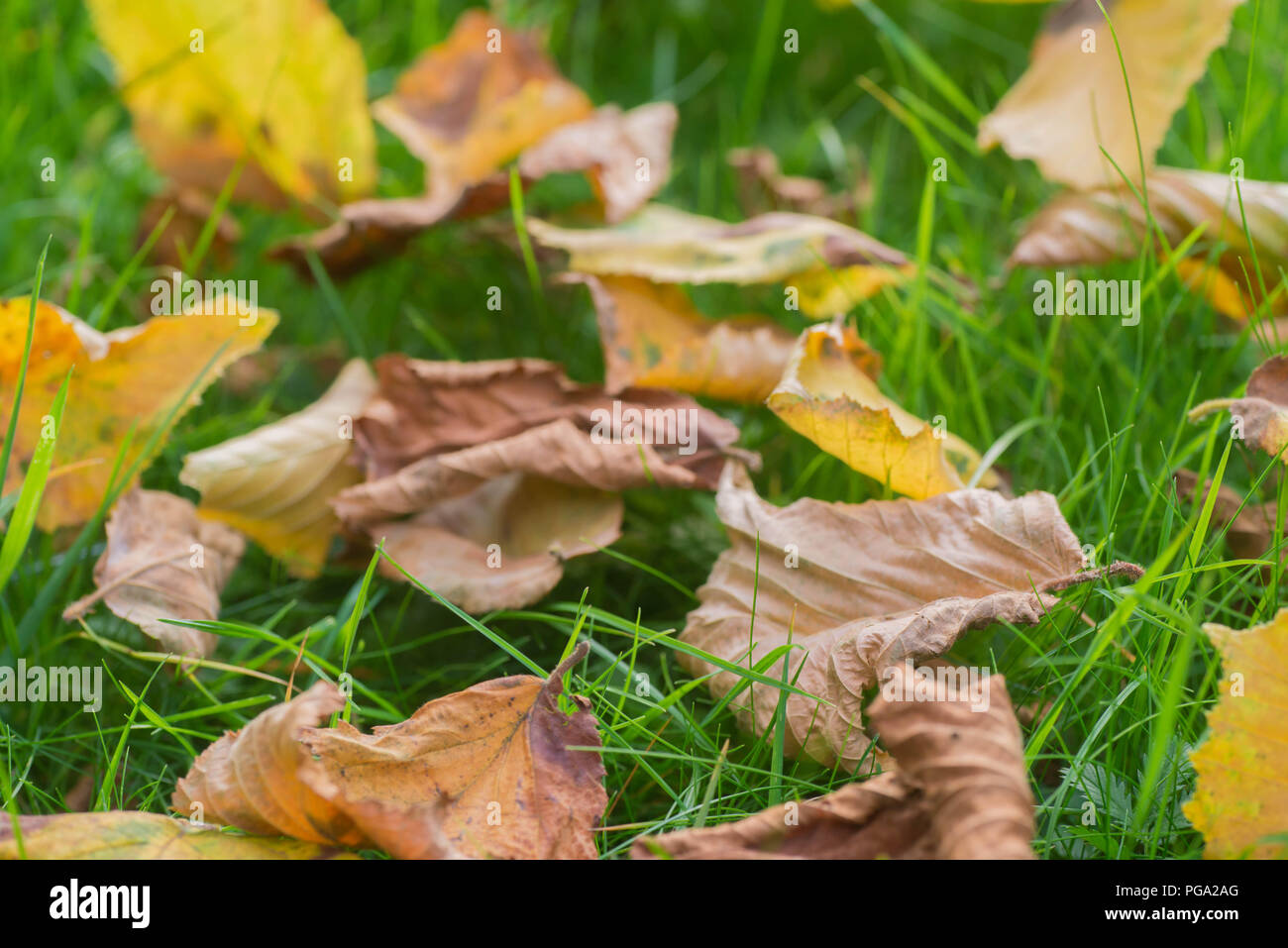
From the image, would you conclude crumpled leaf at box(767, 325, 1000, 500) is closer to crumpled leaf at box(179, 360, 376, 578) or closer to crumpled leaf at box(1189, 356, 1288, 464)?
crumpled leaf at box(1189, 356, 1288, 464)

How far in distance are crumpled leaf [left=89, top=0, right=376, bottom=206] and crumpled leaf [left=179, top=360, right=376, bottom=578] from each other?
724mm

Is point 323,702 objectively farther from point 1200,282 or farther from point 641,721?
point 1200,282

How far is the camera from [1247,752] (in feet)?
3.30

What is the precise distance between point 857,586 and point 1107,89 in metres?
0.95

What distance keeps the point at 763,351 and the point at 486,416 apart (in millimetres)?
417

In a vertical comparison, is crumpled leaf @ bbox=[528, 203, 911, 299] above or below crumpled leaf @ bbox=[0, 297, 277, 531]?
above

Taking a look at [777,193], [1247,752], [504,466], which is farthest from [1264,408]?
[777,193]

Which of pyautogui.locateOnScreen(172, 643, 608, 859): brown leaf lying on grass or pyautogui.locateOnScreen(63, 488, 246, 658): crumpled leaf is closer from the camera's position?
pyautogui.locateOnScreen(172, 643, 608, 859): brown leaf lying on grass

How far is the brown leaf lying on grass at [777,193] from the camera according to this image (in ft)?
6.63

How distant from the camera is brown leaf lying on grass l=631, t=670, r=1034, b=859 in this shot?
0.92 meters

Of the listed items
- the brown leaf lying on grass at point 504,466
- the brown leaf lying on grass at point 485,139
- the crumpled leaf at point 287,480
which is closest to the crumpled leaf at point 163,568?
the crumpled leaf at point 287,480

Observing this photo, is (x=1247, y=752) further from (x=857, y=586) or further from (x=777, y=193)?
(x=777, y=193)

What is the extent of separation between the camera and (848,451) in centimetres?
133

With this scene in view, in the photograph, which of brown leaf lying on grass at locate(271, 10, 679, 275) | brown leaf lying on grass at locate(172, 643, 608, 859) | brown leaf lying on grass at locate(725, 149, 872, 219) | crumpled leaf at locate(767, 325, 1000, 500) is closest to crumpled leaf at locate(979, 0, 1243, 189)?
brown leaf lying on grass at locate(725, 149, 872, 219)
